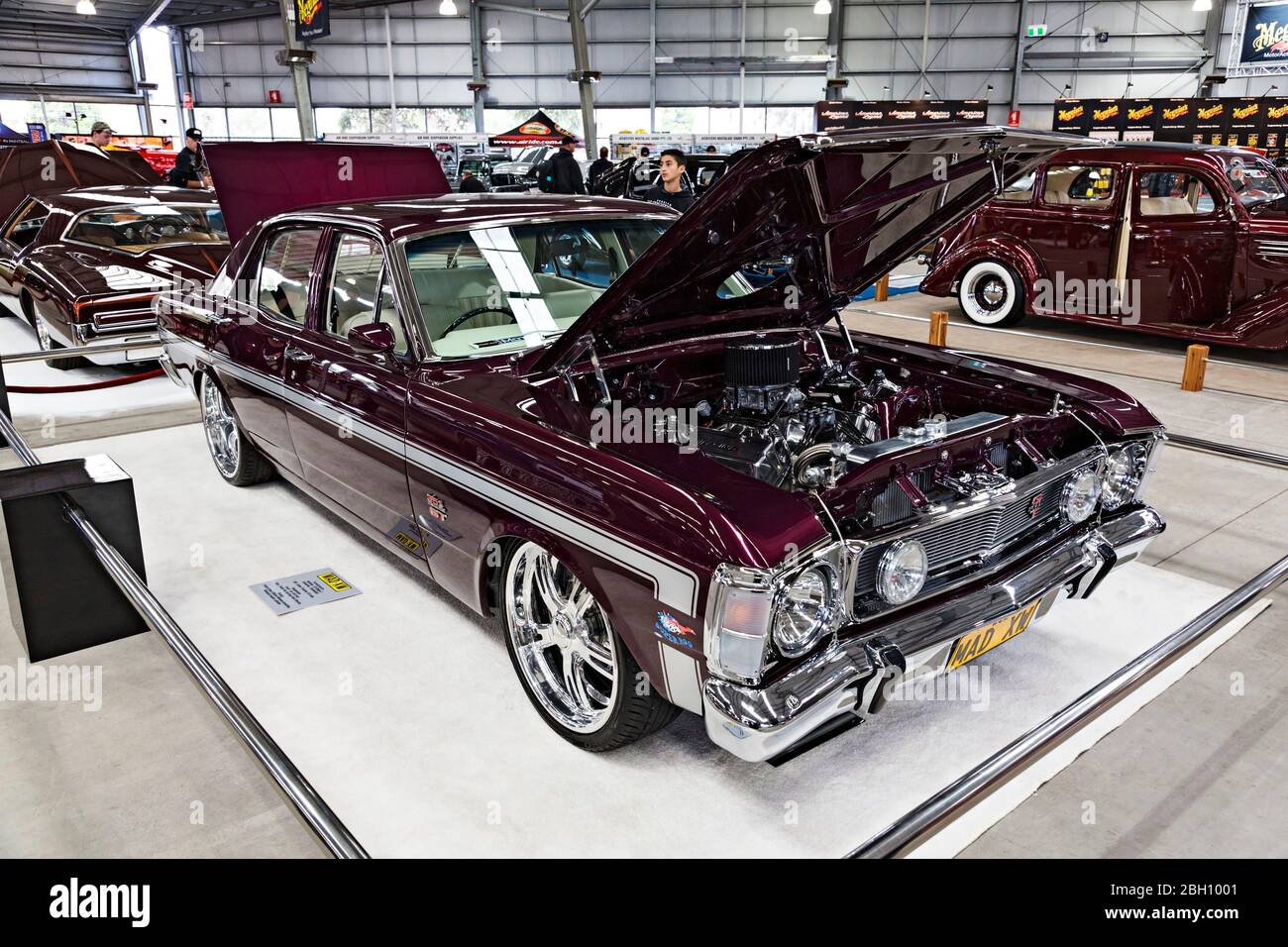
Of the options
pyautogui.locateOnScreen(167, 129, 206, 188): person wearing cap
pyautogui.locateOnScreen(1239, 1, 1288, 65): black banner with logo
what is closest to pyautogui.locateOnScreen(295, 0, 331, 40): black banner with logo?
pyautogui.locateOnScreen(167, 129, 206, 188): person wearing cap

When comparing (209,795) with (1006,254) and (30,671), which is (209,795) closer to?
(30,671)

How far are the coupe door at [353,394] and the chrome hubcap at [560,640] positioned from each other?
0.61 m

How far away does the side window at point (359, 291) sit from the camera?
3227mm

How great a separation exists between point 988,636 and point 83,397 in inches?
261

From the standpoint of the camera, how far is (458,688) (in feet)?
9.77

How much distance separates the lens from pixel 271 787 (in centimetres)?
209

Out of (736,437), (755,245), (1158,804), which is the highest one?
(755,245)

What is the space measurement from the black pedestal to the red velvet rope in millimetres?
3439

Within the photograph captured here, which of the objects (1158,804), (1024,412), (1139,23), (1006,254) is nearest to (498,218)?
(1024,412)

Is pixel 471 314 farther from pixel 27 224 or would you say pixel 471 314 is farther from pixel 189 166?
→ pixel 189 166

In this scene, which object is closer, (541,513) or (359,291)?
(541,513)

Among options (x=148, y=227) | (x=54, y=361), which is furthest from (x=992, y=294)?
(x=54, y=361)

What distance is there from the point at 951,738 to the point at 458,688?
1.54 metres

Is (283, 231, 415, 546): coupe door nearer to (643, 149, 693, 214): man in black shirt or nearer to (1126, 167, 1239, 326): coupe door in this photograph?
(643, 149, 693, 214): man in black shirt
